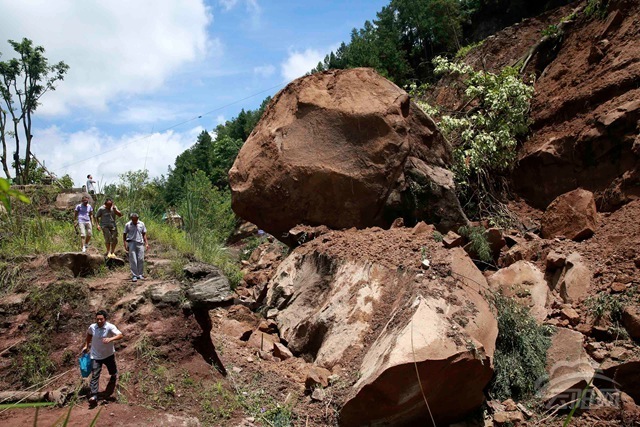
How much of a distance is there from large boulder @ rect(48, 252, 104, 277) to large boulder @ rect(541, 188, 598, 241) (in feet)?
21.8

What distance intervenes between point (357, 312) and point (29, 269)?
4.44 metres

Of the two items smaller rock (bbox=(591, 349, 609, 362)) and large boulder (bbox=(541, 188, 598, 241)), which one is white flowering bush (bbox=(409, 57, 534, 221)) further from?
smaller rock (bbox=(591, 349, 609, 362))

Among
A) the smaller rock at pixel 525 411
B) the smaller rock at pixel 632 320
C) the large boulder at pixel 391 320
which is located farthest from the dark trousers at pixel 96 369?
the smaller rock at pixel 632 320

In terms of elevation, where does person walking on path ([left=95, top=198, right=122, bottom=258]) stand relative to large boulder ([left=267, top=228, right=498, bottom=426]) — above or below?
above

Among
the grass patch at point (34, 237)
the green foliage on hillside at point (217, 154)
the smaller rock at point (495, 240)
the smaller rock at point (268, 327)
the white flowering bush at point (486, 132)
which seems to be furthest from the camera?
the green foliage on hillside at point (217, 154)

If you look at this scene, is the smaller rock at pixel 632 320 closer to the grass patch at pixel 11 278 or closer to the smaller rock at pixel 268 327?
the smaller rock at pixel 268 327

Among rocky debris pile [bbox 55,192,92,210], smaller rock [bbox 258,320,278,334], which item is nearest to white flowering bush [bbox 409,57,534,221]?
smaller rock [bbox 258,320,278,334]

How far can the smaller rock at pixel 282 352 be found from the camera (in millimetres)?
6762

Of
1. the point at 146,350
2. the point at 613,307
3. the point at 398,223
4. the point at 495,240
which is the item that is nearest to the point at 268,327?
the point at 146,350

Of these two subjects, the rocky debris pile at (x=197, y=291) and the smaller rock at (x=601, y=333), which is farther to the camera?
the rocky debris pile at (x=197, y=291)

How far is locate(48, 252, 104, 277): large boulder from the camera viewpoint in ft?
23.8

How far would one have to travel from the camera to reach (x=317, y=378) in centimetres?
567

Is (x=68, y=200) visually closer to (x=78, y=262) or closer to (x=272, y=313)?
(x=78, y=262)

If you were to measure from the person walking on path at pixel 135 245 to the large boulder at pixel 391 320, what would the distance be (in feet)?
6.25
